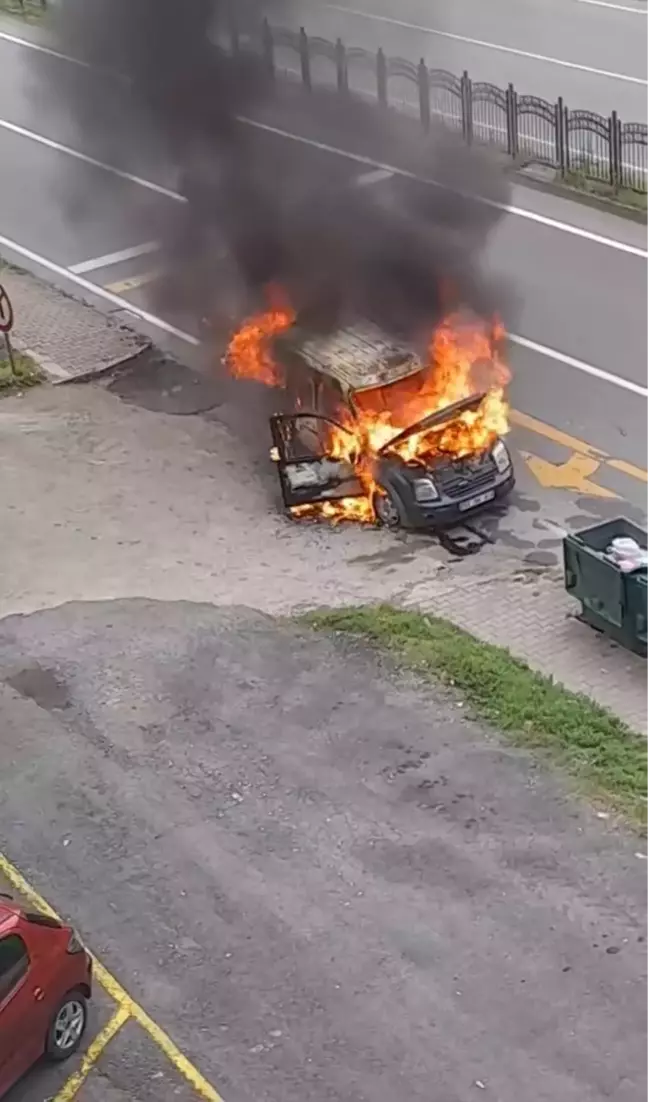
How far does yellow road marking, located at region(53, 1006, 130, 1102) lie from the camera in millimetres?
→ 9438

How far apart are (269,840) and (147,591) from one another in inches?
168

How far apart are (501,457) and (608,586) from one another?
293 centimetres

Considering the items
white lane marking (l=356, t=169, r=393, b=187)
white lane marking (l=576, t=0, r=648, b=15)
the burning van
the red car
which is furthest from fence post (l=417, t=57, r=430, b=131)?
the red car

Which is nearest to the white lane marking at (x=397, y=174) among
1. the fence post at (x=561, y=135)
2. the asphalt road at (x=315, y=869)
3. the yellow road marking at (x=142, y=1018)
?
the fence post at (x=561, y=135)

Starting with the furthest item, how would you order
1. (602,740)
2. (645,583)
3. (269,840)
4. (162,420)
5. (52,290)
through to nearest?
1. (52,290)
2. (162,420)
3. (645,583)
4. (602,740)
5. (269,840)

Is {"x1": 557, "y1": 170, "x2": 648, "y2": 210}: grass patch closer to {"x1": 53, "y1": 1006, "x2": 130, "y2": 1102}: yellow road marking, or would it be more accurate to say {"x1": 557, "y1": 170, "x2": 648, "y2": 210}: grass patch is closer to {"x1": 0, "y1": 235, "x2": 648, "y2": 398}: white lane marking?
{"x1": 0, "y1": 235, "x2": 648, "y2": 398}: white lane marking

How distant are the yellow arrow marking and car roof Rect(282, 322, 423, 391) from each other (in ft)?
5.93

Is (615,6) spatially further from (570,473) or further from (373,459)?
(373,459)

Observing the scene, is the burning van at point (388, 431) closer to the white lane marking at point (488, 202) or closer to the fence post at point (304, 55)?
the white lane marking at point (488, 202)

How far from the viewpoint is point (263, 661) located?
1377 centimetres

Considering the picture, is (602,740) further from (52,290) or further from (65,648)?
(52,290)

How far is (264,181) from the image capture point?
20.5 m

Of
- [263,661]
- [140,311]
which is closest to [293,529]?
[263,661]

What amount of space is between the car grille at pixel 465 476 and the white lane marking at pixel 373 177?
6.10 m
